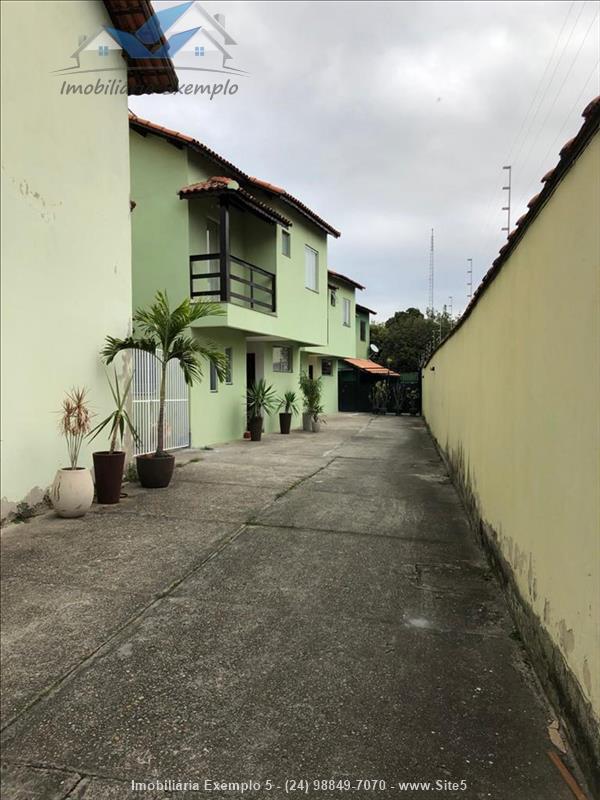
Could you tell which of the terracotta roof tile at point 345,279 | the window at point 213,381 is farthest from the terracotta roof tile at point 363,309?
the window at point 213,381

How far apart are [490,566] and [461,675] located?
181cm

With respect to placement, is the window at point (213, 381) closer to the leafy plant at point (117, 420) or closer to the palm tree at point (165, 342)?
the leafy plant at point (117, 420)

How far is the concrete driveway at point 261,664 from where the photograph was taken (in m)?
2.26

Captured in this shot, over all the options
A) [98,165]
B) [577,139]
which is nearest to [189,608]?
[577,139]

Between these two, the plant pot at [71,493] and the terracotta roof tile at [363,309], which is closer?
the plant pot at [71,493]

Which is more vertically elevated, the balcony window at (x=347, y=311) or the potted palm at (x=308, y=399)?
the balcony window at (x=347, y=311)

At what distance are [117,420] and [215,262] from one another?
7184 millimetres

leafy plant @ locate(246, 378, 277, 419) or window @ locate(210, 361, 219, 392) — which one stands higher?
window @ locate(210, 361, 219, 392)

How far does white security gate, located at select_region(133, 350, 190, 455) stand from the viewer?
9.56 m

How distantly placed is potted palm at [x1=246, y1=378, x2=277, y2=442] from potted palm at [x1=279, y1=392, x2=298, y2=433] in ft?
1.47

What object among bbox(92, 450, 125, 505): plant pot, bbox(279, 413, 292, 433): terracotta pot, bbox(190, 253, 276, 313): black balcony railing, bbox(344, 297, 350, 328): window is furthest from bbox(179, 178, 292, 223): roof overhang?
bbox(344, 297, 350, 328): window

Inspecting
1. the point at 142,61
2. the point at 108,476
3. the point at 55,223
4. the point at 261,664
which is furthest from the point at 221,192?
the point at 261,664

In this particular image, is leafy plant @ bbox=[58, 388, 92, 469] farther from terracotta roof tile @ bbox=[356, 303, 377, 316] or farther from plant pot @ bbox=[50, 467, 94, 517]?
terracotta roof tile @ bbox=[356, 303, 377, 316]

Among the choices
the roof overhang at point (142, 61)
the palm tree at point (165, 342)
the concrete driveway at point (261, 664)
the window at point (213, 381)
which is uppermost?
the roof overhang at point (142, 61)
